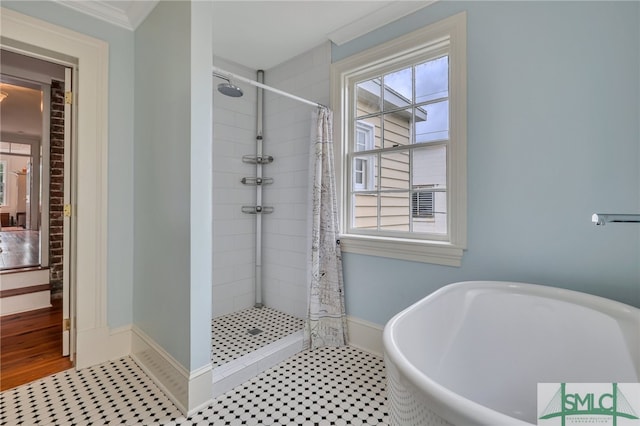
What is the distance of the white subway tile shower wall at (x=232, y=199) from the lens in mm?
2785

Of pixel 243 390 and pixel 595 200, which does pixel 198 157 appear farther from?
pixel 595 200

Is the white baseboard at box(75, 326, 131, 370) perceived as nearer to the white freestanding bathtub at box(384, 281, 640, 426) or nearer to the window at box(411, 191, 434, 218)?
the white freestanding bathtub at box(384, 281, 640, 426)

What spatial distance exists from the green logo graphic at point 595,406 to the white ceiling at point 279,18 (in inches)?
87.3

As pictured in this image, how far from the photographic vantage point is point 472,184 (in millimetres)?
1764

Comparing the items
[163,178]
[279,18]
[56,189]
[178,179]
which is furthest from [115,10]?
[56,189]

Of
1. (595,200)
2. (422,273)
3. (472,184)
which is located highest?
(472,184)

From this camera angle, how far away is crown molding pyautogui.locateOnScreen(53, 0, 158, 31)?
1921mm

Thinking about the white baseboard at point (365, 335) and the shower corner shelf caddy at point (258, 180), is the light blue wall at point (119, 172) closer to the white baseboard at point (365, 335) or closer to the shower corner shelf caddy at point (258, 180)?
the shower corner shelf caddy at point (258, 180)

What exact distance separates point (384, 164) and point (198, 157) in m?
1.38

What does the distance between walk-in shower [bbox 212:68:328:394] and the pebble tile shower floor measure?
269 millimetres

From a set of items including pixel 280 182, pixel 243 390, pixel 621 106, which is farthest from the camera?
pixel 280 182

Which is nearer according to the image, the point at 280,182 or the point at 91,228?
the point at 91,228

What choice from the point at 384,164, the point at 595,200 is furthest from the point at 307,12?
the point at 595,200

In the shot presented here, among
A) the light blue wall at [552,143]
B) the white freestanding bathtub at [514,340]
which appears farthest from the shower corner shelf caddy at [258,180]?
the white freestanding bathtub at [514,340]
